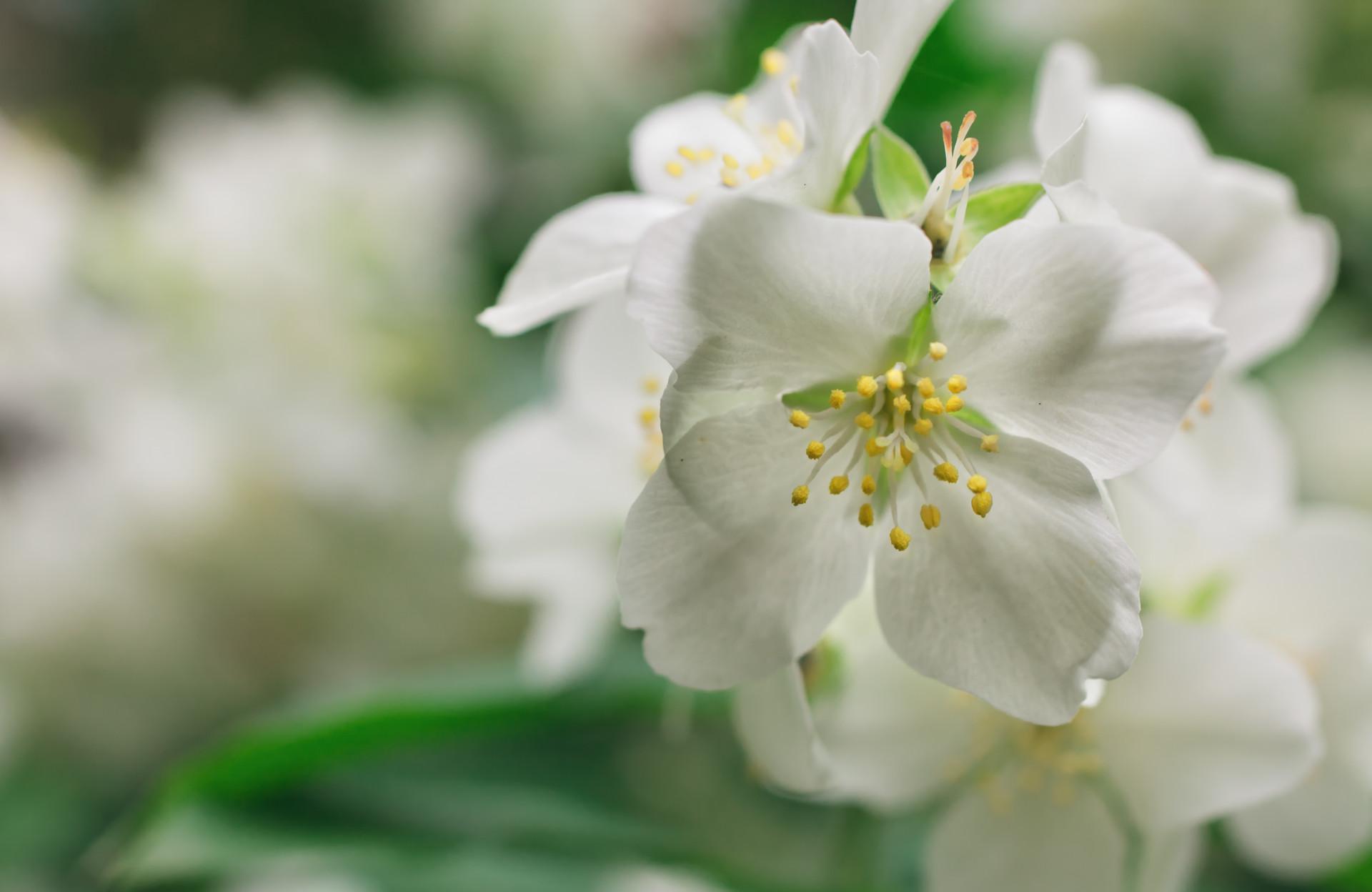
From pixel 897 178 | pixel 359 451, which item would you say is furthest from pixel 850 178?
pixel 359 451

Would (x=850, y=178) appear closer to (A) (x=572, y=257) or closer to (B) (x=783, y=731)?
(A) (x=572, y=257)

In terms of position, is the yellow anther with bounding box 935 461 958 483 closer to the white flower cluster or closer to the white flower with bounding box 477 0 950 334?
the white flower cluster

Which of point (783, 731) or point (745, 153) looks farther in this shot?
point (745, 153)

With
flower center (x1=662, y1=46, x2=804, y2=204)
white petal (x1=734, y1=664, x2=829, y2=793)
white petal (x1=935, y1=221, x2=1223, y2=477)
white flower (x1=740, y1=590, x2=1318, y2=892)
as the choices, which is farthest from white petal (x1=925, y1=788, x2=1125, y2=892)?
flower center (x1=662, y1=46, x2=804, y2=204)

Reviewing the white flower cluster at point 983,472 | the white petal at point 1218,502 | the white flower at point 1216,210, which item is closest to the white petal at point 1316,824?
the white flower cluster at point 983,472

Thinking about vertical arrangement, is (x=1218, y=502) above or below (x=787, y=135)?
below

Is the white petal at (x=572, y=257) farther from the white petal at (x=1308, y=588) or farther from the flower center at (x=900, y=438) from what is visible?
the white petal at (x=1308, y=588)

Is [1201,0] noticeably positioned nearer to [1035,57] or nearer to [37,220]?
[1035,57]
